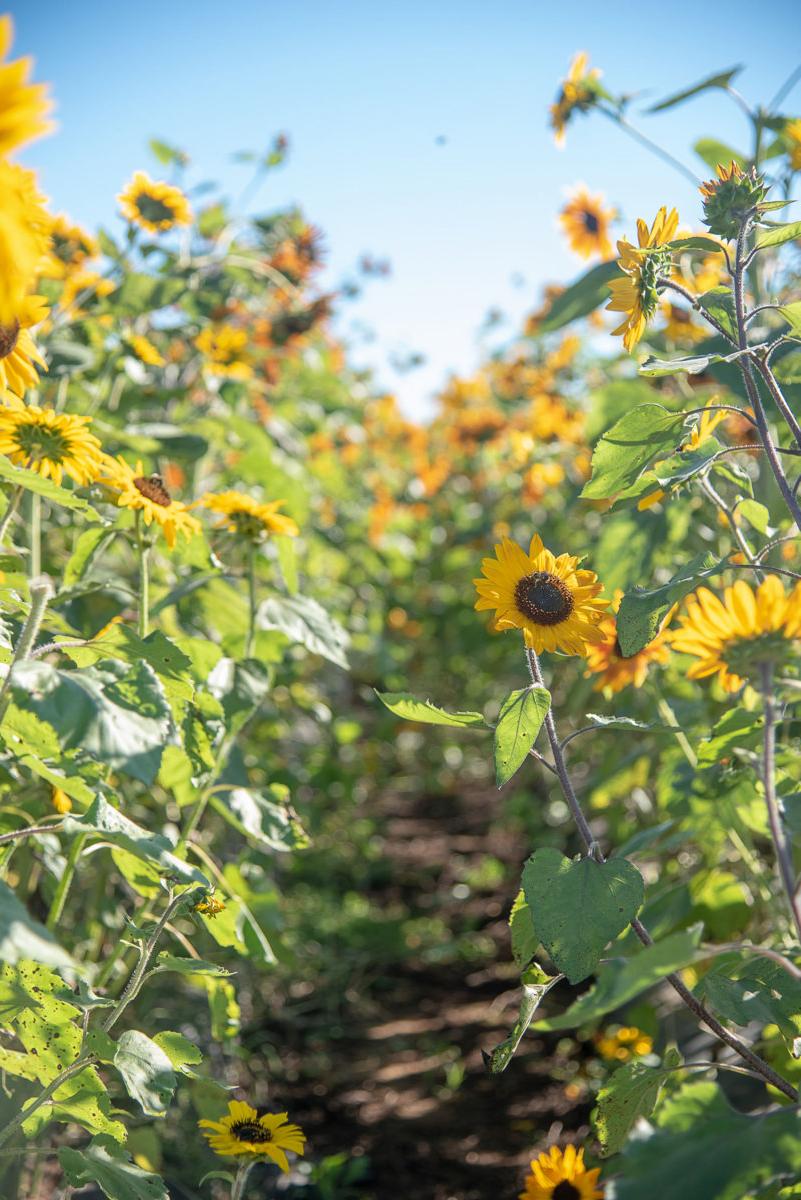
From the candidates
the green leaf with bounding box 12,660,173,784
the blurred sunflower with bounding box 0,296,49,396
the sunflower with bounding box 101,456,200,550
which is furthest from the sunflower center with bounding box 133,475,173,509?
the green leaf with bounding box 12,660,173,784

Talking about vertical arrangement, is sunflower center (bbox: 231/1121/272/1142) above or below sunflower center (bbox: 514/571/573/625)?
below

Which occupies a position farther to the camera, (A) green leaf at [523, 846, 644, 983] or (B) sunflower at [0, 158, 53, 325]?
(A) green leaf at [523, 846, 644, 983]

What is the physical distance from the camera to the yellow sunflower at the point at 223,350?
268 centimetres

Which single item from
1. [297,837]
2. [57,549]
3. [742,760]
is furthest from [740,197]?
[57,549]

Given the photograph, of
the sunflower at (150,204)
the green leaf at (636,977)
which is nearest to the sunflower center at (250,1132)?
the green leaf at (636,977)

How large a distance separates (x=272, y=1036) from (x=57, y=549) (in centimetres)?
142

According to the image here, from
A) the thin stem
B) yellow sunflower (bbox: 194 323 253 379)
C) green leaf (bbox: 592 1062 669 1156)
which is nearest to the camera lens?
the thin stem

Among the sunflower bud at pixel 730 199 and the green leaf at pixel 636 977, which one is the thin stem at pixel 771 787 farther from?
the sunflower bud at pixel 730 199

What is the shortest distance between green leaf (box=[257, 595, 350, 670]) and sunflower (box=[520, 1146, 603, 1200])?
2.40ft

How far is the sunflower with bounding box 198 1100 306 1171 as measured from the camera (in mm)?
1266

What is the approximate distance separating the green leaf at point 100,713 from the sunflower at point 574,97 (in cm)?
177

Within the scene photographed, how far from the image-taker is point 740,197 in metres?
1.13

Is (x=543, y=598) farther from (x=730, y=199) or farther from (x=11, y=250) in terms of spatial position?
(x=11, y=250)

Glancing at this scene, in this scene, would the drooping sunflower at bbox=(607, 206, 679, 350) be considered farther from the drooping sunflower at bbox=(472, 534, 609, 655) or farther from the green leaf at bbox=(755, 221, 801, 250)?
the drooping sunflower at bbox=(472, 534, 609, 655)
